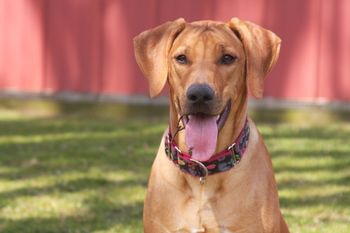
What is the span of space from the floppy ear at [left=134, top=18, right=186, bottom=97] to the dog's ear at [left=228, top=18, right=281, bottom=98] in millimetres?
341

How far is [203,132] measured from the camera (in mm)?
5176

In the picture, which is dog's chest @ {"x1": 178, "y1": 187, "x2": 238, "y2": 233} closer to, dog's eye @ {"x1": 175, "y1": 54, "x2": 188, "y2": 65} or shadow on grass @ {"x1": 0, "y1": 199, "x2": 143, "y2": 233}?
dog's eye @ {"x1": 175, "y1": 54, "x2": 188, "y2": 65}

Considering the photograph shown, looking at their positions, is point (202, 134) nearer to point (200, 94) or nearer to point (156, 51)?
point (200, 94)

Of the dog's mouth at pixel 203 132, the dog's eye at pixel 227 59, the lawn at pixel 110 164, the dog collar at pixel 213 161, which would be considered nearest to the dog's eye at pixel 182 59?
the dog's eye at pixel 227 59

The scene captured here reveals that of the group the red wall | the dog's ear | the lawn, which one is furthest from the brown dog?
the red wall

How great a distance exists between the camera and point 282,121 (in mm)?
11375

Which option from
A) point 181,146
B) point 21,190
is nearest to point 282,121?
point 21,190

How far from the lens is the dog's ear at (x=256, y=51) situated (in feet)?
17.3

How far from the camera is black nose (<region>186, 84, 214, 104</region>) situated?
16.5 feet

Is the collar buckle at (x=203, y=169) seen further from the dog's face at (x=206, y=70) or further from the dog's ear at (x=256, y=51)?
the dog's ear at (x=256, y=51)

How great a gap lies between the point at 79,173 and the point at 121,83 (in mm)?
3139

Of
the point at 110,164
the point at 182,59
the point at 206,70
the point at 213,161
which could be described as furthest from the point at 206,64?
the point at 110,164

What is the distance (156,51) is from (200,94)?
0.48 m

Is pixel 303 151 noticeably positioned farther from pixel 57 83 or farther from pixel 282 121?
pixel 57 83
